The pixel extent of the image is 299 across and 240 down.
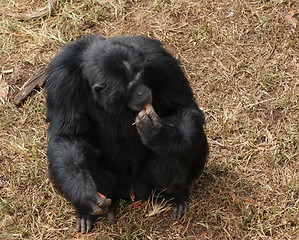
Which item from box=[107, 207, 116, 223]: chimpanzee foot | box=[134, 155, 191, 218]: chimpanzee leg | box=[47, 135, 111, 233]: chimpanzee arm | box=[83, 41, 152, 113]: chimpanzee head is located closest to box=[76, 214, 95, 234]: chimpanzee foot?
box=[107, 207, 116, 223]: chimpanzee foot

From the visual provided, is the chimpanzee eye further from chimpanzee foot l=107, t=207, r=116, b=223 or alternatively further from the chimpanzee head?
chimpanzee foot l=107, t=207, r=116, b=223

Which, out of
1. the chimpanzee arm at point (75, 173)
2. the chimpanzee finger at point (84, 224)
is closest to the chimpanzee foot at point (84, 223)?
the chimpanzee finger at point (84, 224)

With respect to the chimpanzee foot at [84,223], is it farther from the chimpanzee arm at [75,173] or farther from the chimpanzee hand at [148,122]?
the chimpanzee hand at [148,122]

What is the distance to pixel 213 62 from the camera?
832 cm

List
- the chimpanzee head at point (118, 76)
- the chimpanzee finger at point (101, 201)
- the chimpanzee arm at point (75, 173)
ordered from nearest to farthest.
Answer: the chimpanzee head at point (118, 76), the chimpanzee finger at point (101, 201), the chimpanzee arm at point (75, 173)

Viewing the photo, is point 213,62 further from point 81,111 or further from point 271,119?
point 81,111

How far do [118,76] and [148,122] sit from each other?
23.2 inches

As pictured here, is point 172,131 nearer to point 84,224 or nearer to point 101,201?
point 101,201

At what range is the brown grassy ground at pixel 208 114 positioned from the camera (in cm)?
657

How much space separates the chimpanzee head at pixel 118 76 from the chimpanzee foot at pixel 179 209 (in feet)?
5.43

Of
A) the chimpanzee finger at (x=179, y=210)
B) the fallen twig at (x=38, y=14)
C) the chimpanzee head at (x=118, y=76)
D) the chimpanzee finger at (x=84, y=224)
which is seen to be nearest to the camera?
the chimpanzee head at (x=118, y=76)

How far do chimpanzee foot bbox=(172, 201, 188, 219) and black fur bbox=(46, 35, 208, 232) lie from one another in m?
0.27

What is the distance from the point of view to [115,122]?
6.02 meters

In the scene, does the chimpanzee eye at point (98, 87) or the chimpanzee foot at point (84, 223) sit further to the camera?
the chimpanzee foot at point (84, 223)
